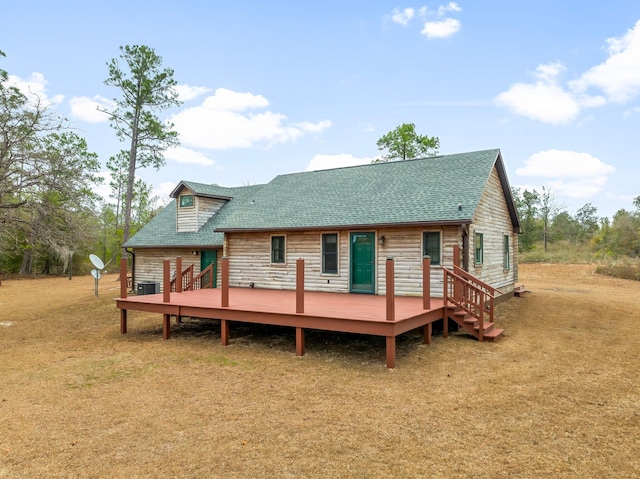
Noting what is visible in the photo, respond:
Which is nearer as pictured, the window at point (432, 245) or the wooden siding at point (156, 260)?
the window at point (432, 245)

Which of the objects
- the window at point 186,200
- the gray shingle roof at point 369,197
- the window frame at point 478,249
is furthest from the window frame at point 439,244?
the window at point 186,200

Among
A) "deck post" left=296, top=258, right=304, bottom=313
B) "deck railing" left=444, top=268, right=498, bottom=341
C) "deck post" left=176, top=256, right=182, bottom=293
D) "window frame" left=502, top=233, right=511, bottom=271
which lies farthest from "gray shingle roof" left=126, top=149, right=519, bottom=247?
"deck post" left=296, top=258, right=304, bottom=313

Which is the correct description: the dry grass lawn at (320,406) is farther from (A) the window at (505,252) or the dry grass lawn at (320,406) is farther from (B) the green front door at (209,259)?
(B) the green front door at (209,259)

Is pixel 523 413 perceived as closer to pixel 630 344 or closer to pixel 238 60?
pixel 630 344

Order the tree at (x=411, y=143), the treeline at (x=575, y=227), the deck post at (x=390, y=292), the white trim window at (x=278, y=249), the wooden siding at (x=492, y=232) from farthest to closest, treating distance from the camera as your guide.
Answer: the treeline at (x=575, y=227) < the tree at (x=411, y=143) < the white trim window at (x=278, y=249) < the wooden siding at (x=492, y=232) < the deck post at (x=390, y=292)

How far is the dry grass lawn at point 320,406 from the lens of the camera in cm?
361

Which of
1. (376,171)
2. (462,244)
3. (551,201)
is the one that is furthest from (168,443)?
(551,201)

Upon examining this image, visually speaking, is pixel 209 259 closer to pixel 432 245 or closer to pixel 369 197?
pixel 369 197

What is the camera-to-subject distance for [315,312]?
7777 millimetres

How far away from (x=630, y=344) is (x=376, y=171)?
9.06 meters

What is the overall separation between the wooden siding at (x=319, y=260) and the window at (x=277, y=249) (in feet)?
0.48

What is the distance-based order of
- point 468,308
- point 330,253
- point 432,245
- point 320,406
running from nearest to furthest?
point 320,406 < point 468,308 < point 432,245 < point 330,253

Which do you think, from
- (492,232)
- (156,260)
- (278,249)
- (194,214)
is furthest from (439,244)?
(156,260)

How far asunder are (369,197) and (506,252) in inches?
246
